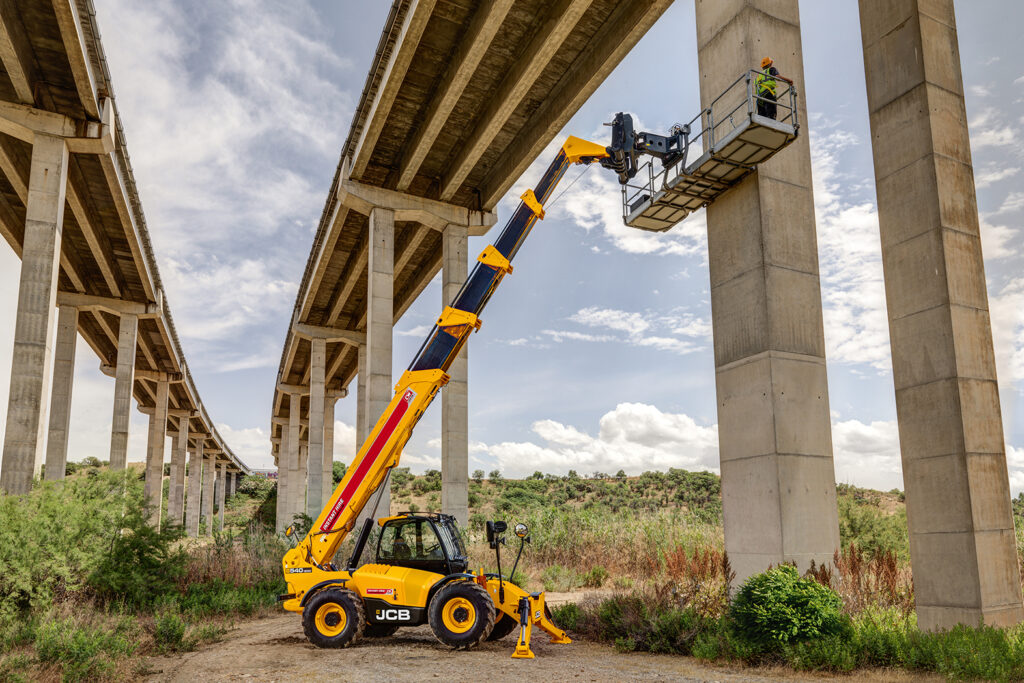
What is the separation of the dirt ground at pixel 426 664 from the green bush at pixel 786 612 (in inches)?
21.3

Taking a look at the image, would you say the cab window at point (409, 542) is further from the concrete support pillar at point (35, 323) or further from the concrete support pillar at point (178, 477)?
the concrete support pillar at point (178, 477)

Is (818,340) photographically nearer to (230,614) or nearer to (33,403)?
(230,614)

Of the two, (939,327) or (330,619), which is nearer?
(939,327)

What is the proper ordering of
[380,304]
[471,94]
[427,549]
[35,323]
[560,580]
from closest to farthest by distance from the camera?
[427,549] < [560,580] < [35,323] < [471,94] < [380,304]

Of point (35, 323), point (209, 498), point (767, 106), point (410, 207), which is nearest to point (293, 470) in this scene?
point (410, 207)

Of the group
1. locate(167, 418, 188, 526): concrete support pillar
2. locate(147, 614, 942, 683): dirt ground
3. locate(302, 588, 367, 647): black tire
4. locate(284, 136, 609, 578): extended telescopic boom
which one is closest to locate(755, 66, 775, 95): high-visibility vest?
locate(284, 136, 609, 578): extended telescopic boom

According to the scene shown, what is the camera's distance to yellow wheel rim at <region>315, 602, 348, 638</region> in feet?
→ 37.4

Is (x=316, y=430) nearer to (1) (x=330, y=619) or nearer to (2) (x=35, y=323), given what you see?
(2) (x=35, y=323)

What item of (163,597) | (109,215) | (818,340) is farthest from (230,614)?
(109,215)

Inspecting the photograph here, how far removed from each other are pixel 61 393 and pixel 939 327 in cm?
3383

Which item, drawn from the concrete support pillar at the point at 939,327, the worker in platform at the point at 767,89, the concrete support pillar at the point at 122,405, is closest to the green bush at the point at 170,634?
the concrete support pillar at the point at 939,327

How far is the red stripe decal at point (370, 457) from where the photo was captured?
1270 centimetres

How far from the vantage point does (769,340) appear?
1108cm

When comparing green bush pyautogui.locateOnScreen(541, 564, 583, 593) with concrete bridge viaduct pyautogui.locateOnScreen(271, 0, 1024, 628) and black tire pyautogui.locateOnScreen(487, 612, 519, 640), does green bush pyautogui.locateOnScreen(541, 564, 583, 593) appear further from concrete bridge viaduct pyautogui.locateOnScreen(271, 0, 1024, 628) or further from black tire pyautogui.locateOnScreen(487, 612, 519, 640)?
concrete bridge viaduct pyautogui.locateOnScreen(271, 0, 1024, 628)
